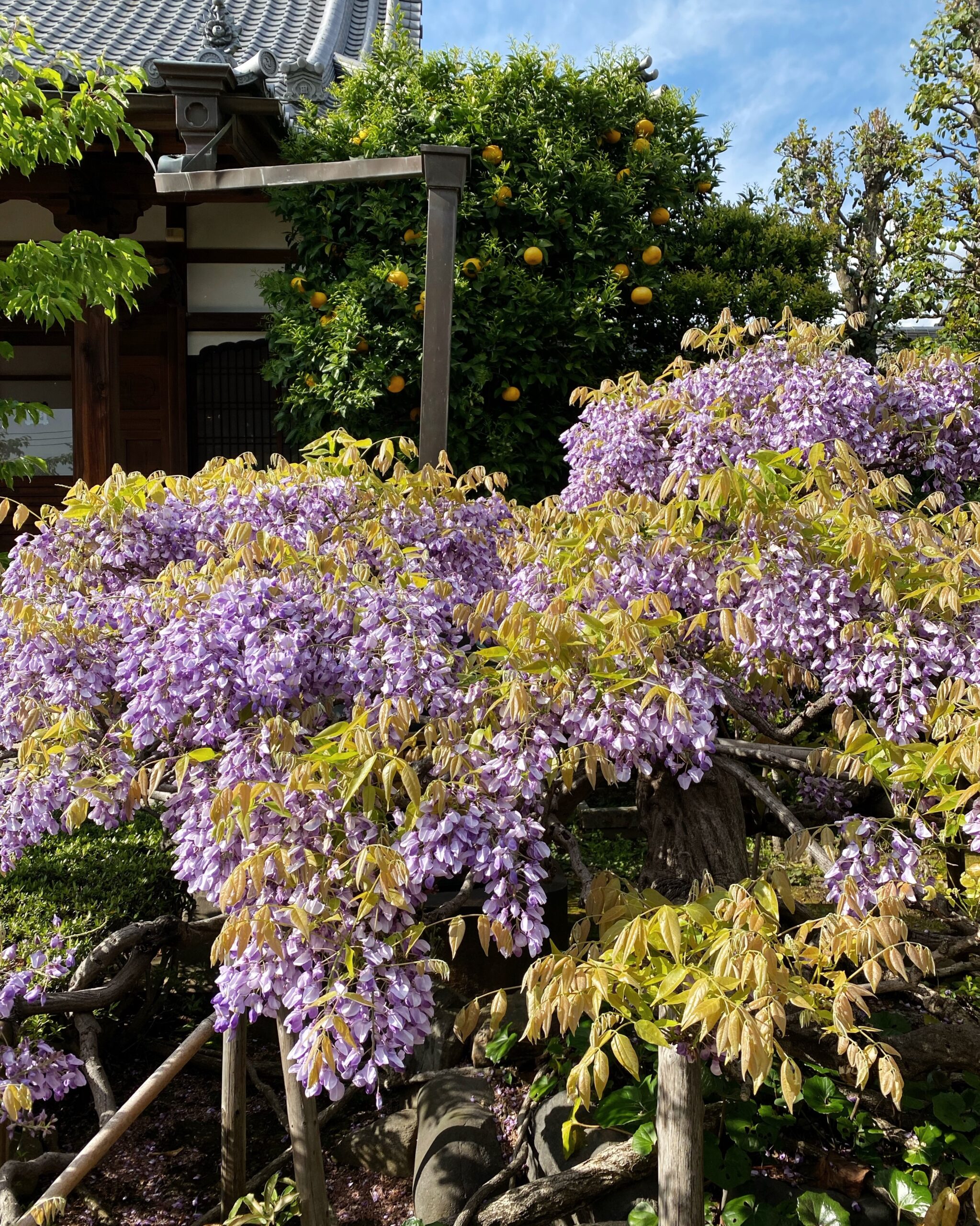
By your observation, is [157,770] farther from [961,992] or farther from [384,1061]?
[961,992]

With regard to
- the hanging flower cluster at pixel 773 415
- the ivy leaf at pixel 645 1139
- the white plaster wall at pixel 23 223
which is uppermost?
the white plaster wall at pixel 23 223

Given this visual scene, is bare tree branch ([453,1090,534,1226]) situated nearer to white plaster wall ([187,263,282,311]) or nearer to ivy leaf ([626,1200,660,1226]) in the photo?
ivy leaf ([626,1200,660,1226])

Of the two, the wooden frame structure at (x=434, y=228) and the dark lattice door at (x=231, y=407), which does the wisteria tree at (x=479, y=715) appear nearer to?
the wooden frame structure at (x=434, y=228)

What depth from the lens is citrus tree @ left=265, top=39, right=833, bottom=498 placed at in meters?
6.98

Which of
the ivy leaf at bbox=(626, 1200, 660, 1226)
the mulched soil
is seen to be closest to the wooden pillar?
the mulched soil

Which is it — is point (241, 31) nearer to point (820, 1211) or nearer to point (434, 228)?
point (434, 228)

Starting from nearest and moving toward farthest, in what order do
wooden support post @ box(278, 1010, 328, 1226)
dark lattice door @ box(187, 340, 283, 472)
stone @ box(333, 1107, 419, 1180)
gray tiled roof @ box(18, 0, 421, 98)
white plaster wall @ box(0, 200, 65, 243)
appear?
wooden support post @ box(278, 1010, 328, 1226), stone @ box(333, 1107, 419, 1180), gray tiled roof @ box(18, 0, 421, 98), white plaster wall @ box(0, 200, 65, 243), dark lattice door @ box(187, 340, 283, 472)

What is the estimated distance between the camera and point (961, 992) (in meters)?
3.79

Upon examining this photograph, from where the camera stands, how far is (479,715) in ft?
7.30

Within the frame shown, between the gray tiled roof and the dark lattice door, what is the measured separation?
2.28 m

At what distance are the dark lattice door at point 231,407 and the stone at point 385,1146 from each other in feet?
21.6

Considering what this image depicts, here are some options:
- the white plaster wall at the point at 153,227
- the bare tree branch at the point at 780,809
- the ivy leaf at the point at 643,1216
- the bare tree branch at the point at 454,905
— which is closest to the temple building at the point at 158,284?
the white plaster wall at the point at 153,227

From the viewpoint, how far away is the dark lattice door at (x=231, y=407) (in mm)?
9070

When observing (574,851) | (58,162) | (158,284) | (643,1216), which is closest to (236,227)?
(158,284)
